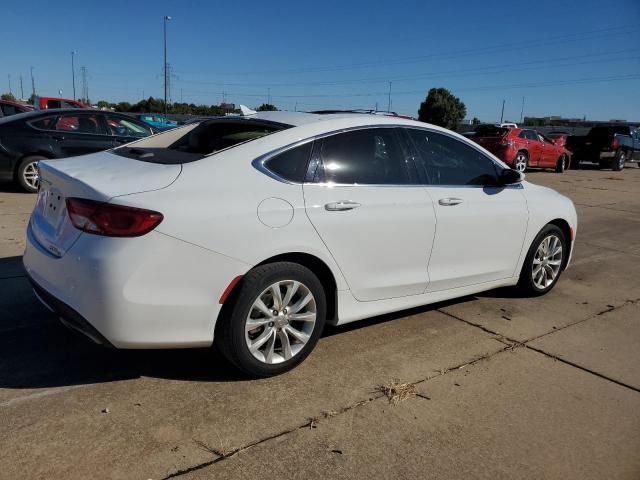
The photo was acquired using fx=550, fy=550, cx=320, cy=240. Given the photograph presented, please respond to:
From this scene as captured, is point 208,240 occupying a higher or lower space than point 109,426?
higher

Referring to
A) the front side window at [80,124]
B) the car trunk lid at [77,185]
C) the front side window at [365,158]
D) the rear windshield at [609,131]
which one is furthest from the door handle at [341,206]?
the rear windshield at [609,131]

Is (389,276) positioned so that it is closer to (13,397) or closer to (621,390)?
(621,390)

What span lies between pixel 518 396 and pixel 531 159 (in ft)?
52.5

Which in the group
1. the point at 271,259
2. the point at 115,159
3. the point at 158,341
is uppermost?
the point at 115,159

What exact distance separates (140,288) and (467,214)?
2.52 metres

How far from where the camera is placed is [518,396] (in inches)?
130

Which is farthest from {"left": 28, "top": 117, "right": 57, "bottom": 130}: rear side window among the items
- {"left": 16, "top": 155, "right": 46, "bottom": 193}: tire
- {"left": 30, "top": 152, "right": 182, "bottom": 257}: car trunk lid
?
{"left": 30, "top": 152, "right": 182, "bottom": 257}: car trunk lid

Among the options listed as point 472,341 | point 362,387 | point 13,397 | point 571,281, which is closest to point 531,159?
point 571,281

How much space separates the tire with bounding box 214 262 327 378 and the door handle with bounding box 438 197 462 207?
1240 mm

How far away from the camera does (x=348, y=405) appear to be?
309 cm

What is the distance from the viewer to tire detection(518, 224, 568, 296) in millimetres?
4953

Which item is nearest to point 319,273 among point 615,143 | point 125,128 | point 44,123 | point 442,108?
point 44,123

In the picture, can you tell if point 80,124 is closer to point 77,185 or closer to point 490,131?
point 77,185

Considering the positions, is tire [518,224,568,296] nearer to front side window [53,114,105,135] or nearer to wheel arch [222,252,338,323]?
wheel arch [222,252,338,323]
